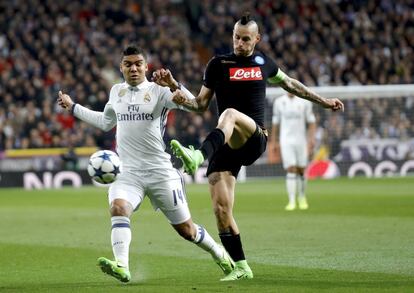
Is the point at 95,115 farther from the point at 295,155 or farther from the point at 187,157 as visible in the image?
the point at 295,155

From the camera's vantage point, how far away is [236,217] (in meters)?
16.4

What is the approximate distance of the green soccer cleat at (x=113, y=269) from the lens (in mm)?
7848

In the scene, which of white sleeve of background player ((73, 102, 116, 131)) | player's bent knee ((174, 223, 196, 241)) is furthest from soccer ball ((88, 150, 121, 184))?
player's bent knee ((174, 223, 196, 241))

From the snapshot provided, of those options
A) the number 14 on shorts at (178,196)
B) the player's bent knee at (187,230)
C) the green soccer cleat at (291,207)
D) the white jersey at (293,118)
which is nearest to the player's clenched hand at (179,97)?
the number 14 on shorts at (178,196)

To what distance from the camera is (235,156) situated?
8.88 metres

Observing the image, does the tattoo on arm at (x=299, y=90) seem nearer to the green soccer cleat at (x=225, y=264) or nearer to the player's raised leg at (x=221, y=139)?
the player's raised leg at (x=221, y=139)

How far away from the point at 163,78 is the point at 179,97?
25cm

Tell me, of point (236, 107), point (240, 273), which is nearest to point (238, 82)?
point (236, 107)

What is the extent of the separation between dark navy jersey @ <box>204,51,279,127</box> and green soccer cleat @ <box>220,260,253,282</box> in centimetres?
129

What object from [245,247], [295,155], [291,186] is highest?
[295,155]

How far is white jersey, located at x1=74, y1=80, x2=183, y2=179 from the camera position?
28.1ft

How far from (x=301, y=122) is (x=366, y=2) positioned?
18.9 metres

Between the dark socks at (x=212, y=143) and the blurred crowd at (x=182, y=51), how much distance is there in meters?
19.2

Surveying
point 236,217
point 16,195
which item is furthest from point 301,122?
point 16,195
